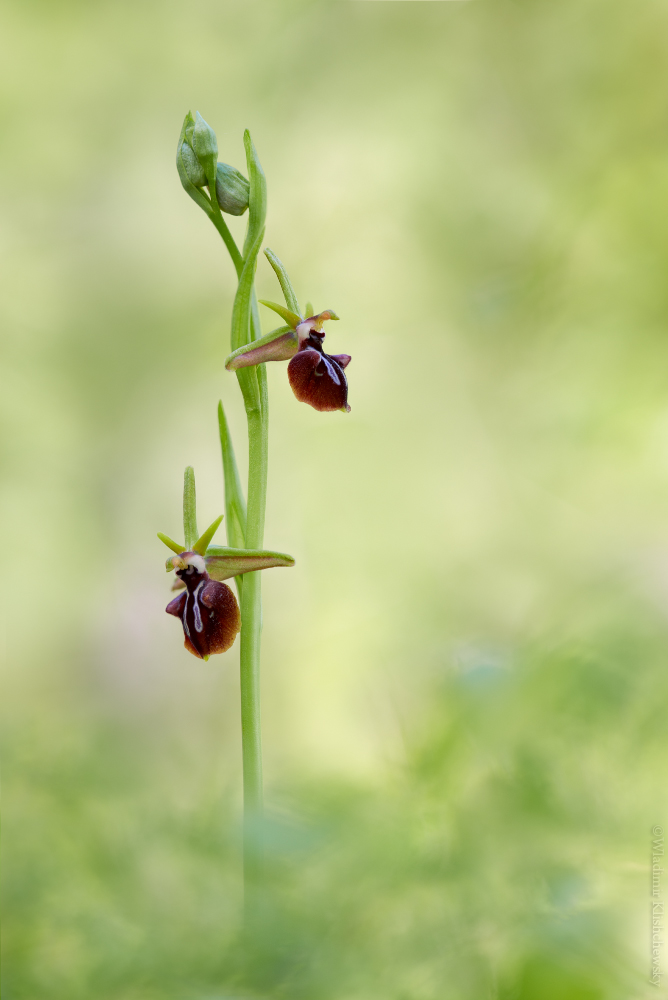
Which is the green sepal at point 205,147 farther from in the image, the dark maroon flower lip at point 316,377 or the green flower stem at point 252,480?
the dark maroon flower lip at point 316,377

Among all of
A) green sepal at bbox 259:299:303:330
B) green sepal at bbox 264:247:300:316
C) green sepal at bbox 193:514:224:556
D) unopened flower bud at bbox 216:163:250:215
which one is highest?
unopened flower bud at bbox 216:163:250:215

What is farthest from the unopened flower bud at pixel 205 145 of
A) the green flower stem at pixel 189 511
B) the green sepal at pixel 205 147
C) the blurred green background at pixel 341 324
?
the blurred green background at pixel 341 324

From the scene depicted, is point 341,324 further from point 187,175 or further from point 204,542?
point 204,542

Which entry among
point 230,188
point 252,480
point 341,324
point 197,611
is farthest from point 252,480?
point 341,324

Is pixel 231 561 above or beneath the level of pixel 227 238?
beneath

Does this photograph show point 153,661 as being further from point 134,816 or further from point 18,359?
point 134,816

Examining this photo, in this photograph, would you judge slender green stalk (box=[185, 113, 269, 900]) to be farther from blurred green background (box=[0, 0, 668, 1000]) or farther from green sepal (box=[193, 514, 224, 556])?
blurred green background (box=[0, 0, 668, 1000])

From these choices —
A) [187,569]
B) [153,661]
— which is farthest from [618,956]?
[153,661]

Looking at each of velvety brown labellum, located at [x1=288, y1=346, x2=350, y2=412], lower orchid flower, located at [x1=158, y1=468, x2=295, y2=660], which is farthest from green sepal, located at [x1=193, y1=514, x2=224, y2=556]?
velvety brown labellum, located at [x1=288, y1=346, x2=350, y2=412]
